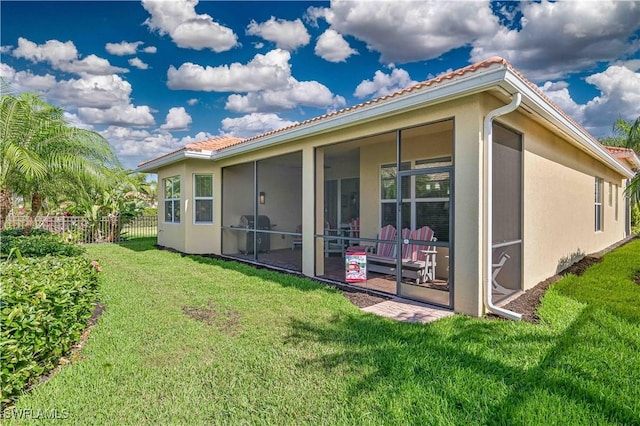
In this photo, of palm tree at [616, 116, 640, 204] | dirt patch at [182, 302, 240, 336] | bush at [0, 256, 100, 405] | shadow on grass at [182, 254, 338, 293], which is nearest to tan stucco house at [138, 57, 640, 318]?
shadow on grass at [182, 254, 338, 293]

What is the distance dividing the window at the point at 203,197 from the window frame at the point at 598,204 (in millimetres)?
12491

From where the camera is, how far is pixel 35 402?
271cm

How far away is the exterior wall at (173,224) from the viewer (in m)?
11.3

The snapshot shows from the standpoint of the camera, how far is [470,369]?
316 cm

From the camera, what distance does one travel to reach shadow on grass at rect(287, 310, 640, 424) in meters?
2.59

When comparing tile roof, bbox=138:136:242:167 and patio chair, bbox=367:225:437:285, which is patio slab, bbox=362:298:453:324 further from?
tile roof, bbox=138:136:242:167

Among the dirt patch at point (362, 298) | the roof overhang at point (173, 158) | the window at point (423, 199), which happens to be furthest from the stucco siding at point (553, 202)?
the roof overhang at point (173, 158)

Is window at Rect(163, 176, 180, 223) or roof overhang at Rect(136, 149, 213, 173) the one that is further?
window at Rect(163, 176, 180, 223)

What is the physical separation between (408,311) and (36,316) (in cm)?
435

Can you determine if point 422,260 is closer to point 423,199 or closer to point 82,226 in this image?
point 423,199

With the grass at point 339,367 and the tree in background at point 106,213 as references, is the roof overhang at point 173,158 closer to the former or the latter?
the tree in background at point 106,213

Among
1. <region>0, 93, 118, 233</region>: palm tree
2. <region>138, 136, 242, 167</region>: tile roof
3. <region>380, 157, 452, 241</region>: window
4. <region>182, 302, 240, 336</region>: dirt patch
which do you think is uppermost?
<region>138, 136, 242, 167</region>: tile roof

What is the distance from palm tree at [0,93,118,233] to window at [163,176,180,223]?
3.63m

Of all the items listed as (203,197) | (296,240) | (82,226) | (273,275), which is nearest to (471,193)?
(273,275)
